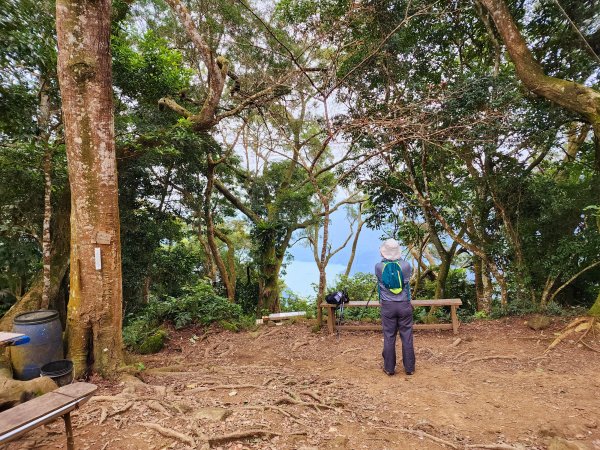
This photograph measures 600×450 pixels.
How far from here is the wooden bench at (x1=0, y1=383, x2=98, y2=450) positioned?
201cm

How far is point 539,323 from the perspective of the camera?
6.07m

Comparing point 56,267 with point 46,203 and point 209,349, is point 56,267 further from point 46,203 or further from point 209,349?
point 209,349

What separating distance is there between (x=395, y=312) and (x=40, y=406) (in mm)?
3951

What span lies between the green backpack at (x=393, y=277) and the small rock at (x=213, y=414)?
2658 millimetres

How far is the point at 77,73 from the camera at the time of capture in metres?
4.16

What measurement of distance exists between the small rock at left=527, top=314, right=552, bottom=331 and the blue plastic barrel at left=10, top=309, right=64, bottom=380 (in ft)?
26.1

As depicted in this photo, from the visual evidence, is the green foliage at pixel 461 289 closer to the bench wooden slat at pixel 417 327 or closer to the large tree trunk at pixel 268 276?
the bench wooden slat at pixel 417 327

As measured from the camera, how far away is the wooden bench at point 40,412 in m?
2.01

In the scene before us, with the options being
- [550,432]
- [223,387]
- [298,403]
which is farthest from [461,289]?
[223,387]

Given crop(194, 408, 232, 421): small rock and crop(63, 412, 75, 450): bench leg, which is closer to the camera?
crop(63, 412, 75, 450): bench leg

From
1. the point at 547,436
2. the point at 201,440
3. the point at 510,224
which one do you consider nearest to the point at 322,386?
the point at 201,440

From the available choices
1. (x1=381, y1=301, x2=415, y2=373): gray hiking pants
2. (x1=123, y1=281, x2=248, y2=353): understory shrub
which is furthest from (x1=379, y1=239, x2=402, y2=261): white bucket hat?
(x1=123, y1=281, x2=248, y2=353): understory shrub

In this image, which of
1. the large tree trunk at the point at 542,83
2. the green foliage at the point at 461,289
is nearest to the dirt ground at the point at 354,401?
the large tree trunk at the point at 542,83

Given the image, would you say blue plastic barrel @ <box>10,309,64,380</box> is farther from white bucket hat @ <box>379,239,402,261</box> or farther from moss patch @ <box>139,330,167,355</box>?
white bucket hat @ <box>379,239,402,261</box>
